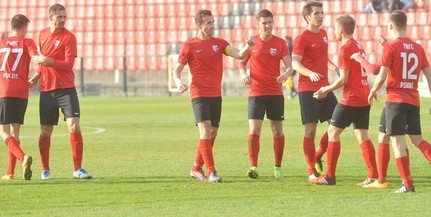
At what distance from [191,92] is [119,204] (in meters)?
3.33

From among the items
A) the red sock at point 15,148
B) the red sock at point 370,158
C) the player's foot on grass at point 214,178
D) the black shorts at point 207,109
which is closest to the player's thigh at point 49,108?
the red sock at point 15,148

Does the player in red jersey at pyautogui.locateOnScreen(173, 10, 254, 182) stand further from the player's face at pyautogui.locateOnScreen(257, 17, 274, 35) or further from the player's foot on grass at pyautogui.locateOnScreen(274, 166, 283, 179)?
the player's foot on grass at pyautogui.locateOnScreen(274, 166, 283, 179)

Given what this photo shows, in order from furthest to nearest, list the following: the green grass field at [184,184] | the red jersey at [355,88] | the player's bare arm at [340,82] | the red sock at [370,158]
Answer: the red sock at [370,158]
the red jersey at [355,88]
the player's bare arm at [340,82]
the green grass field at [184,184]

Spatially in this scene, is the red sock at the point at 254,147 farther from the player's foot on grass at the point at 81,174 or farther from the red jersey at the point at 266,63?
the player's foot on grass at the point at 81,174

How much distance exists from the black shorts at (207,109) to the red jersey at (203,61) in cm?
6

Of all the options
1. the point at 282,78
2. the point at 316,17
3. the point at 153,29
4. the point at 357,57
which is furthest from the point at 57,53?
the point at 153,29

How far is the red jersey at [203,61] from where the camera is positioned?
14547 millimetres

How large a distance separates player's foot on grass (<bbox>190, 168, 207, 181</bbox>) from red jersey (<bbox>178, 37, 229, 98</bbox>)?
36.2 inches

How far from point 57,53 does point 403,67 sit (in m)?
4.58

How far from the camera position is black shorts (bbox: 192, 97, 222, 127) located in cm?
1441

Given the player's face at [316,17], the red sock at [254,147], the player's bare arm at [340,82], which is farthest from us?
the red sock at [254,147]

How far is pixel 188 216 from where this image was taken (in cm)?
1048

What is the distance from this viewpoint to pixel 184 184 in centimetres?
1367

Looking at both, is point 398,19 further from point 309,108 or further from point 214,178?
point 214,178
